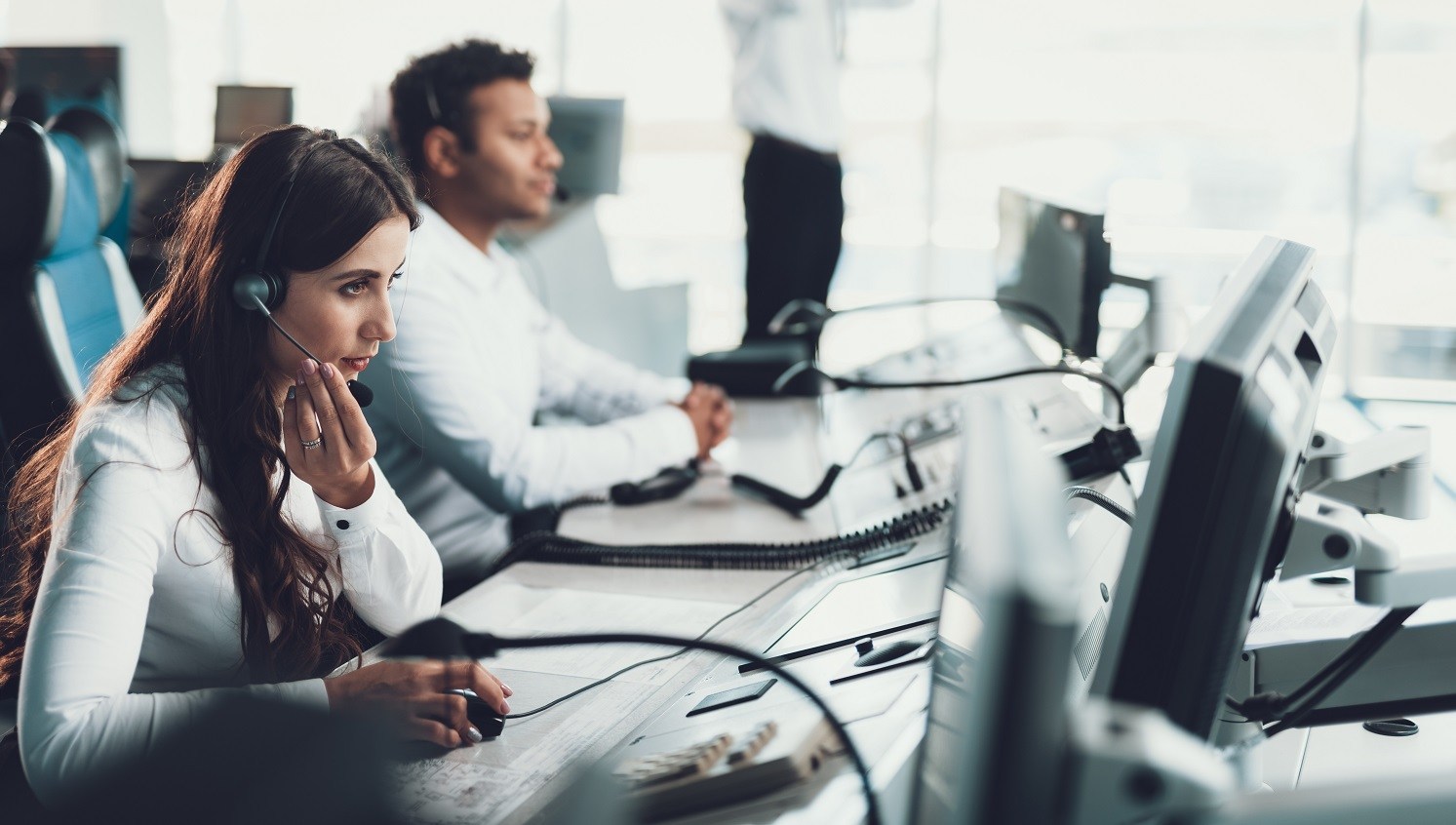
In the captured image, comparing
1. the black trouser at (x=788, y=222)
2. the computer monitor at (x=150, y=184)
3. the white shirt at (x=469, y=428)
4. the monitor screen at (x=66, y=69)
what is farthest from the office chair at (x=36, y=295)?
the monitor screen at (x=66, y=69)

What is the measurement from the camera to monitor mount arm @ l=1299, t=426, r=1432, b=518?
3.18 ft

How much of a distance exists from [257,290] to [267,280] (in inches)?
→ 1.1

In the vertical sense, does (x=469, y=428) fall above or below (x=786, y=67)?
below

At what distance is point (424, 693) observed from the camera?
0.87 m

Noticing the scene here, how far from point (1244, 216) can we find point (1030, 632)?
16.4 ft

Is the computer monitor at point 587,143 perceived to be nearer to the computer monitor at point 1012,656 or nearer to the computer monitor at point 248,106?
the computer monitor at point 248,106

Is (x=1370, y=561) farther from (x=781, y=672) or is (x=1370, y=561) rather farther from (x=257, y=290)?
(x=257, y=290)

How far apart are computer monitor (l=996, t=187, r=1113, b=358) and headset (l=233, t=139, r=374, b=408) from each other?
3.35 ft

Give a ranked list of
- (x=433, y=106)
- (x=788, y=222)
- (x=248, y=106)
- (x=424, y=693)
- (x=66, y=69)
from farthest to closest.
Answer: (x=66, y=69), (x=248, y=106), (x=788, y=222), (x=433, y=106), (x=424, y=693)

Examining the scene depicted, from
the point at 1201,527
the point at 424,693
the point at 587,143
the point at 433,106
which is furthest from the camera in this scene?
the point at 587,143

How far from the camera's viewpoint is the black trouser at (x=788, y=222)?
125 inches

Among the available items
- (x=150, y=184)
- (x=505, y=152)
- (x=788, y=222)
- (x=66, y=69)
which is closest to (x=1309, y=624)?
(x=505, y=152)

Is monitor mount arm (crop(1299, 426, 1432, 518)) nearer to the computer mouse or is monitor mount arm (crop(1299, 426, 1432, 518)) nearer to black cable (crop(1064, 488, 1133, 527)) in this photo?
black cable (crop(1064, 488, 1133, 527))

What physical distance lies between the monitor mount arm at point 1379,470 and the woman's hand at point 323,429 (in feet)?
2.58
